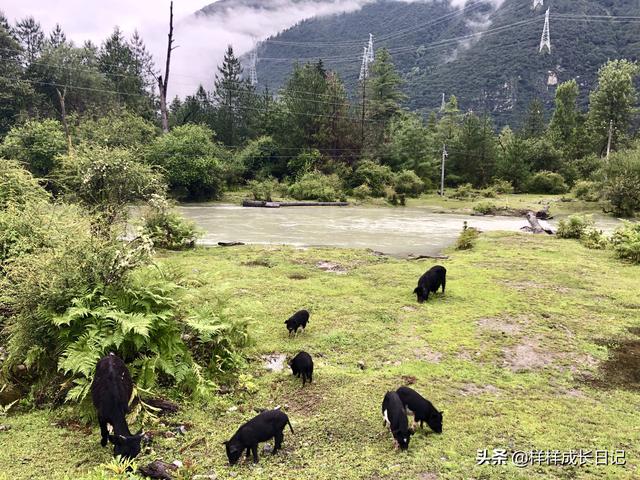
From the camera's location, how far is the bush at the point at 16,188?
10797mm

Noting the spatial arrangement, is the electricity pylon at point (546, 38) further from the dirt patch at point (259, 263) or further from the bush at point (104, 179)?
the bush at point (104, 179)

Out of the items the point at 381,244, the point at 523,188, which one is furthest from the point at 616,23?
the point at 381,244

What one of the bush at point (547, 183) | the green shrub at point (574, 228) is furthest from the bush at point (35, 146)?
the bush at point (547, 183)

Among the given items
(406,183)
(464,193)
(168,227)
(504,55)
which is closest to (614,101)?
(464,193)

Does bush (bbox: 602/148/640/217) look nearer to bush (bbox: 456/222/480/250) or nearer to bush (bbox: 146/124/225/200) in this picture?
bush (bbox: 456/222/480/250)

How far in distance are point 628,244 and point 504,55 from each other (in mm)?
113686

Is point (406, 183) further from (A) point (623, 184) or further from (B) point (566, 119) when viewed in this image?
(B) point (566, 119)

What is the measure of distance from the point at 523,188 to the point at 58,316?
2165 inches

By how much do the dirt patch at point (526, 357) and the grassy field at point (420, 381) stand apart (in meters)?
0.03

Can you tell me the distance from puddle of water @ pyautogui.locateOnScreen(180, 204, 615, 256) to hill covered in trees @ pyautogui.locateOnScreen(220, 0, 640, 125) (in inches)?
1796

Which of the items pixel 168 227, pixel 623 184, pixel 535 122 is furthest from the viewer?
pixel 535 122

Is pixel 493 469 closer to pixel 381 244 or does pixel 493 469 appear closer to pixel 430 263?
pixel 430 263

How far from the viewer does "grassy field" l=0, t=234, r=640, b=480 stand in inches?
178

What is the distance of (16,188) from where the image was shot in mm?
11344
